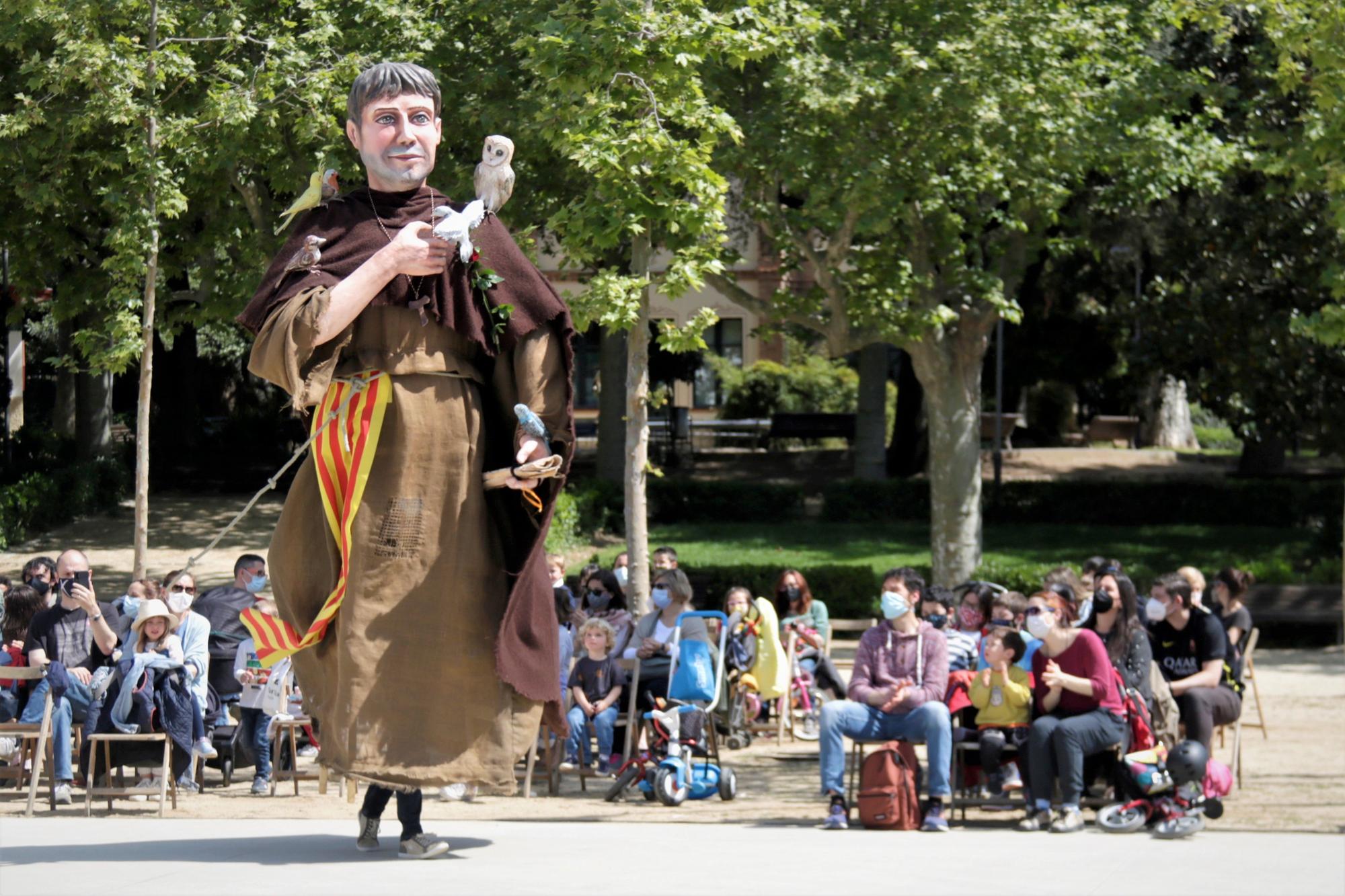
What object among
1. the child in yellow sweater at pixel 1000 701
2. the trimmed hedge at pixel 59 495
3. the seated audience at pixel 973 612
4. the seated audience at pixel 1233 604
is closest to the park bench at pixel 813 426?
the trimmed hedge at pixel 59 495

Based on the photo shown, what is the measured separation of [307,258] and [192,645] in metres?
4.76

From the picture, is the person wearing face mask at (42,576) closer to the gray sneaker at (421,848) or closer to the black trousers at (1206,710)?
the gray sneaker at (421,848)

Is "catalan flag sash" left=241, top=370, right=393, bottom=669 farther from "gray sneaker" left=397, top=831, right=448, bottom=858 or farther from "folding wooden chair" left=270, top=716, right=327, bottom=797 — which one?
"folding wooden chair" left=270, top=716, right=327, bottom=797

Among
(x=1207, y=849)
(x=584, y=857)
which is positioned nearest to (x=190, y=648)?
(x=584, y=857)

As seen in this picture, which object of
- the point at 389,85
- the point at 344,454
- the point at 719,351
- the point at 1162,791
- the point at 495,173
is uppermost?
the point at 719,351

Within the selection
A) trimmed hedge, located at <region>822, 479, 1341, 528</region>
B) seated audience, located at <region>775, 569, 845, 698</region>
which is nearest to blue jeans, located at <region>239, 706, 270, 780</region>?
seated audience, located at <region>775, 569, 845, 698</region>

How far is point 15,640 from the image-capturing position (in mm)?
10547

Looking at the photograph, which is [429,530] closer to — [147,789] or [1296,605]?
[147,789]

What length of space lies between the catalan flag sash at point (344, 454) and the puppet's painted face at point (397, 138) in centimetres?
67

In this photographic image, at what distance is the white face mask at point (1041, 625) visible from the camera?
349 inches

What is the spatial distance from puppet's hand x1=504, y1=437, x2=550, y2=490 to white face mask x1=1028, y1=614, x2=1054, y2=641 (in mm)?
4036

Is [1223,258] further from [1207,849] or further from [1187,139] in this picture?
[1207,849]

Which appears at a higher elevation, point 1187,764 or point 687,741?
point 1187,764

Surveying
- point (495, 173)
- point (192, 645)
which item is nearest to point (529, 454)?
point (495, 173)
